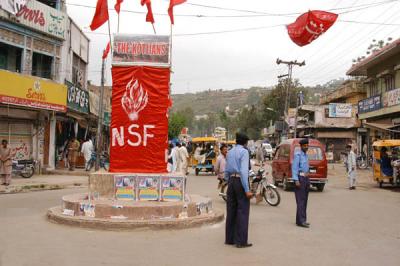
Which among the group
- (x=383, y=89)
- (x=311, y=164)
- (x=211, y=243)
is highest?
(x=383, y=89)

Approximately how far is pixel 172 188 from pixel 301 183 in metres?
2.65

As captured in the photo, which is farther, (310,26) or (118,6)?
(310,26)

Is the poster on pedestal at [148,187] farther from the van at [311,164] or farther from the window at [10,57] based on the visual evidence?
the window at [10,57]

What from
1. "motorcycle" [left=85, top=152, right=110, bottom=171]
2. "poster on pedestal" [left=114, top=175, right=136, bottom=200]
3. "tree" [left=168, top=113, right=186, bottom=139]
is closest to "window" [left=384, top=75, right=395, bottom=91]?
"motorcycle" [left=85, top=152, right=110, bottom=171]

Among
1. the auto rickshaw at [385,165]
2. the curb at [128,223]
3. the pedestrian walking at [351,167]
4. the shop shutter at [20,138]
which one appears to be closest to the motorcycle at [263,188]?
the curb at [128,223]

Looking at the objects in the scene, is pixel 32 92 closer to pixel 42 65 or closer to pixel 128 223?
pixel 42 65

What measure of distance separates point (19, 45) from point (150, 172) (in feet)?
42.9

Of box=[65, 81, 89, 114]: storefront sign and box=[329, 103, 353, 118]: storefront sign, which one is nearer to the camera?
box=[65, 81, 89, 114]: storefront sign

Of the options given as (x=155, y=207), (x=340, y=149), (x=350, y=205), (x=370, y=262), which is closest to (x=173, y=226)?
(x=155, y=207)

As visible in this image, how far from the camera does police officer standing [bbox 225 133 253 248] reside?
7.23m

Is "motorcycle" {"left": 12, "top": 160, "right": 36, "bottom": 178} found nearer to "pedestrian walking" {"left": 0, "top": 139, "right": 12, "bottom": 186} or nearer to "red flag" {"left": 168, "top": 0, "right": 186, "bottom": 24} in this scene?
"pedestrian walking" {"left": 0, "top": 139, "right": 12, "bottom": 186}

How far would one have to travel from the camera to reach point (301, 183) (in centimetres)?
940

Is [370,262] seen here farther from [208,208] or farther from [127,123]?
[127,123]

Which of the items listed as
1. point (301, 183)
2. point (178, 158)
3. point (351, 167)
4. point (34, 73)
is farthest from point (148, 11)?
point (34, 73)
